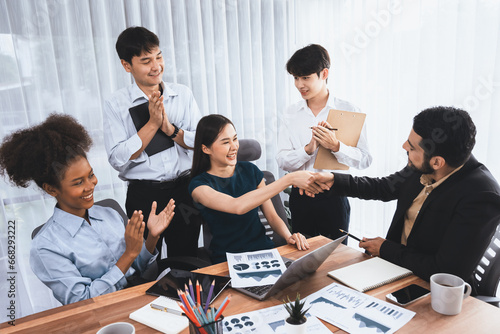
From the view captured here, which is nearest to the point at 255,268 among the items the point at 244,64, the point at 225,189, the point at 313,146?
the point at 225,189

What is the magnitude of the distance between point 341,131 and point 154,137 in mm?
1155

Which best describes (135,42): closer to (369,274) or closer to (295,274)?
(295,274)

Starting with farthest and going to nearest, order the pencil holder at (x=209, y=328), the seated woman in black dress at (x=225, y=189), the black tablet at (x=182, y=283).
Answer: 1. the seated woman in black dress at (x=225, y=189)
2. the black tablet at (x=182, y=283)
3. the pencil holder at (x=209, y=328)

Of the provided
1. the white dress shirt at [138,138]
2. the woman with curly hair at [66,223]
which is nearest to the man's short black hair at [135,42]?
the white dress shirt at [138,138]

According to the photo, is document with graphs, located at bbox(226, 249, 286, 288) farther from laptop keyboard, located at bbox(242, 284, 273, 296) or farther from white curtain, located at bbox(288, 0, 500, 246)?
white curtain, located at bbox(288, 0, 500, 246)

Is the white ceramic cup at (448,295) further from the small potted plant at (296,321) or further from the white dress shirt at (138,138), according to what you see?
the white dress shirt at (138,138)

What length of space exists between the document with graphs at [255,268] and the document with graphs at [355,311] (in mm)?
186

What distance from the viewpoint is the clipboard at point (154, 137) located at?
2141mm

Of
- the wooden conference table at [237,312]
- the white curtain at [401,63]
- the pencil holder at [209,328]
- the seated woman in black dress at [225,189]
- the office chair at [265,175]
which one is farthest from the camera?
the white curtain at [401,63]

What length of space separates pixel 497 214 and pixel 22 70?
290 centimetres

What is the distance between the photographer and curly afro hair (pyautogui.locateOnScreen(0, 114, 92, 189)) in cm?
134

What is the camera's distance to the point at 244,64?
3293 millimetres

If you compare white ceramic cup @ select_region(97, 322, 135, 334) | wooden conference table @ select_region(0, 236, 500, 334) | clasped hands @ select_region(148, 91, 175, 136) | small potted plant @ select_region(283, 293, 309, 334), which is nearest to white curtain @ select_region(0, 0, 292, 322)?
clasped hands @ select_region(148, 91, 175, 136)

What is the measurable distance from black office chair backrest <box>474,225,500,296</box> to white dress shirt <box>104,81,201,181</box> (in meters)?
1.62
